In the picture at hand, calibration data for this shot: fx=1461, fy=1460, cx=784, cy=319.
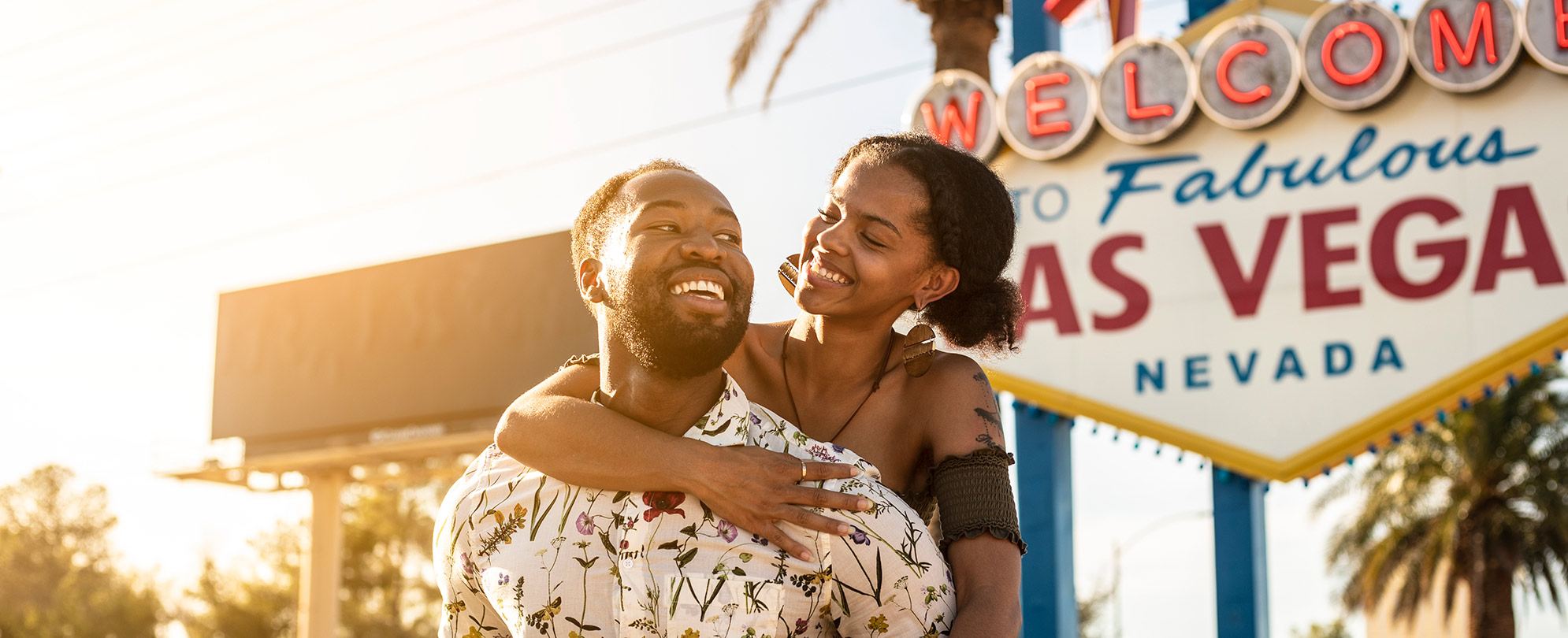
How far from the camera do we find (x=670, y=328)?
2965 mm

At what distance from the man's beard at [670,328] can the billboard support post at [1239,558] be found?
34.1ft

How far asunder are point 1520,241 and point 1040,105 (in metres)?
4.27

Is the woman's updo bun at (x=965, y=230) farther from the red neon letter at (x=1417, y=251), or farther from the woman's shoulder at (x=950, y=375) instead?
the red neon letter at (x=1417, y=251)

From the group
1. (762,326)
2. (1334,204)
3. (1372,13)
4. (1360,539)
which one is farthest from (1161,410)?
(1360,539)

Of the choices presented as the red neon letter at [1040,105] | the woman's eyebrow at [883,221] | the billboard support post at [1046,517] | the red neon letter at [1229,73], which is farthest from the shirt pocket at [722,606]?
the red neon letter at [1040,105]

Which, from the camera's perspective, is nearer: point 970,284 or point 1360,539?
point 970,284

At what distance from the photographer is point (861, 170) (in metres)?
3.72

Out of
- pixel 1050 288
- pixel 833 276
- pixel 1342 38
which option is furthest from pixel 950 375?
pixel 1342 38

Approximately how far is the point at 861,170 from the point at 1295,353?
9764mm

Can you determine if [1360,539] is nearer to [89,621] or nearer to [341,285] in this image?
[341,285]

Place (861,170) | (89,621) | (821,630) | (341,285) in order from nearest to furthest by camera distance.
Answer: (821,630) → (861,170) → (341,285) → (89,621)

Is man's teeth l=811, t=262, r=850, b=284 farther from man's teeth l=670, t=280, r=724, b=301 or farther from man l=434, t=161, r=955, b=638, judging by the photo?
man's teeth l=670, t=280, r=724, b=301

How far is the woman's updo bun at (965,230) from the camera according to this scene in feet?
11.9

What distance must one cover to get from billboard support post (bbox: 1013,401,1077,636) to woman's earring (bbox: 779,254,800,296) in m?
9.13
